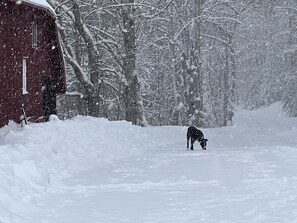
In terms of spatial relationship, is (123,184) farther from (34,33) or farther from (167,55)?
(167,55)

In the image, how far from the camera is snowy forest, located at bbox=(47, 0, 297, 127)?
2922 centimetres

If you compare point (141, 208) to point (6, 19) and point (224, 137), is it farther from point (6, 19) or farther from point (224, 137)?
point (224, 137)

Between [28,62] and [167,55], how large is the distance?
27.0 meters

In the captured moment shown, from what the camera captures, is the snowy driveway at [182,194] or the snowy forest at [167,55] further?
the snowy forest at [167,55]

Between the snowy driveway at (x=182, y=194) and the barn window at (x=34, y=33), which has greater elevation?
the barn window at (x=34, y=33)

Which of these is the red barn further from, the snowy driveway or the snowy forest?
the snowy driveway

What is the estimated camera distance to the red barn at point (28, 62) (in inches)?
846

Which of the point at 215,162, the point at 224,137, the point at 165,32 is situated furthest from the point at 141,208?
the point at 165,32

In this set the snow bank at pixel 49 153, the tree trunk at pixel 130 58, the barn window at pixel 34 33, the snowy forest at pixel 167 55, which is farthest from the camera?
the snowy forest at pixel 167 55

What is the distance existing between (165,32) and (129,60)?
14.7 metres

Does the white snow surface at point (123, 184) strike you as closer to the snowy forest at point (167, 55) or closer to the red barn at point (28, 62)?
the red barn at point (28, 62)

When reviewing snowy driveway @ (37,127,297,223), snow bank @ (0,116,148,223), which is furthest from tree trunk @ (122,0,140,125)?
snowy driveway @ (37,127,297,223)

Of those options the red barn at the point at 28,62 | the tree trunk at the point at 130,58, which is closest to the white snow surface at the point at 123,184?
the red barn at the point at 28,62

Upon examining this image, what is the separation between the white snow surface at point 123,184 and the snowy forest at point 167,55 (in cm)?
1184
